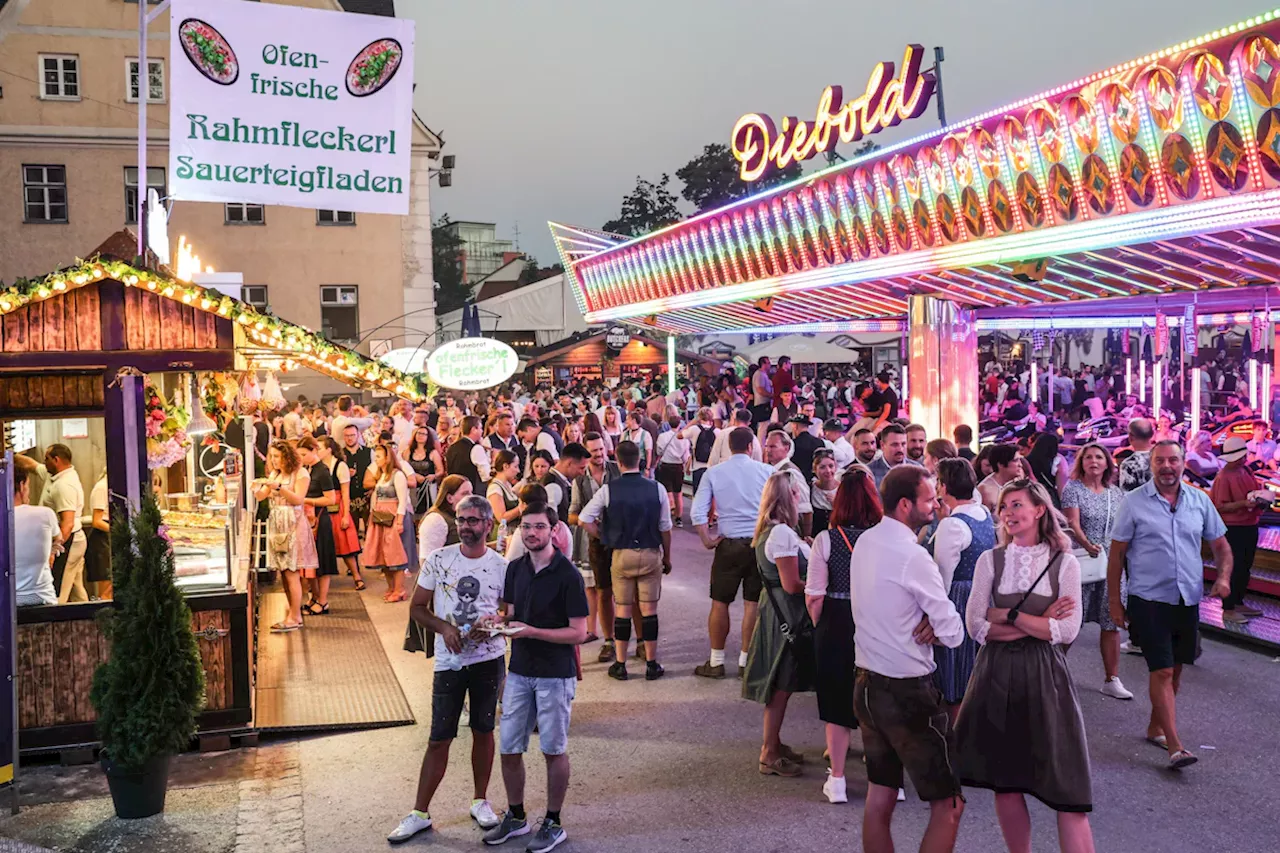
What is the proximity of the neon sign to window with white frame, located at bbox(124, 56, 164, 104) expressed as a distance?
623 inches

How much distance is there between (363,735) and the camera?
24.5 ft

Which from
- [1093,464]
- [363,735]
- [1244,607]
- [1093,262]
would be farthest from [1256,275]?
[363,735]

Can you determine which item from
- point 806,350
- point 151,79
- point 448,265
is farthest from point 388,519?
point 448,265

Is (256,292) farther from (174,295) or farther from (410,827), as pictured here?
(410,827)

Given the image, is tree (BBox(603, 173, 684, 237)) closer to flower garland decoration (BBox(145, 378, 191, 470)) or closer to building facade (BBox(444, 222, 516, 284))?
building facade (BBox(444, 222, 516, 284))

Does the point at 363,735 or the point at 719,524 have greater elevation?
the point at 719,524

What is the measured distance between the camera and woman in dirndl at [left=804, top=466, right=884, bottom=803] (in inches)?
210

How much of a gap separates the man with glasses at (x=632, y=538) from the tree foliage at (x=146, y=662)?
321 cm

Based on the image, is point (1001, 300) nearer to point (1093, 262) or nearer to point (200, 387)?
point (1093, 262)

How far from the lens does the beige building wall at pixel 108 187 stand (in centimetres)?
2786

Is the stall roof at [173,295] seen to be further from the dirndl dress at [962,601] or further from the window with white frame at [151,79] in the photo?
the window with white frame at [151,79]

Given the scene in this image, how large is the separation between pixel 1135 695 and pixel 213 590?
20.8 ft

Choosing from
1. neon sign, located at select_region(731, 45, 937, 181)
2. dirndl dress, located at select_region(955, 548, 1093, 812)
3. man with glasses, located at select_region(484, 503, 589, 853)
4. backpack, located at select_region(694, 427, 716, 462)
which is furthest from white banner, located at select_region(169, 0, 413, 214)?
backpack, located at select_region(694, 427, 716, 462)

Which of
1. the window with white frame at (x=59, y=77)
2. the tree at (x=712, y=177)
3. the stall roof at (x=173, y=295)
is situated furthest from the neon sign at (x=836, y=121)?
the tree at (x=712, y=177)
